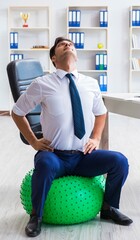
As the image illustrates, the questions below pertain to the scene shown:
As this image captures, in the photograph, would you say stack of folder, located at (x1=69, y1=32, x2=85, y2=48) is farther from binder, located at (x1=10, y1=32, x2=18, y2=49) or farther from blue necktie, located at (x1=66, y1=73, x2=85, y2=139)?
blue necktie, located at (x1=66, y1=73, x2=85, y2=139)

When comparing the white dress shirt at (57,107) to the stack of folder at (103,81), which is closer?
the white dress shirt at (57,107)

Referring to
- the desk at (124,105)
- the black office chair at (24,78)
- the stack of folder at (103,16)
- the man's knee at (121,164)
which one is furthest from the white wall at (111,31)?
the man's knee at (121,164)

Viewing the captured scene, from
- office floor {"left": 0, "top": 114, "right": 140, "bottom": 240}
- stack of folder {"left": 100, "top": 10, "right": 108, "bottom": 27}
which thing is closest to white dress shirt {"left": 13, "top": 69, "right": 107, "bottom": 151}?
office floor {"left": 0, "top": 114, "right": 140, "bottom": 240}

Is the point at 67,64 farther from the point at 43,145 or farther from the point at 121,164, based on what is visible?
the point at 121,164

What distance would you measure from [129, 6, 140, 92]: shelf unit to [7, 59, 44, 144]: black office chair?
15.4 ft

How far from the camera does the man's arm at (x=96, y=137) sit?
2.50 metres

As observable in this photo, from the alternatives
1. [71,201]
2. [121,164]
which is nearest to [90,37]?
[121,164]

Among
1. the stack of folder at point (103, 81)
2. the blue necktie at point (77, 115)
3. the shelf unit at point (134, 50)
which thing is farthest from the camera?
the stack of folder at point (103, 81)

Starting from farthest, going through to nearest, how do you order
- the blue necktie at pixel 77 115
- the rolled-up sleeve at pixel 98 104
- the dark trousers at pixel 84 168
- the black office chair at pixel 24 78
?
the black office chair at pixel 24 78
the rolled-up sleeve at pixel 98 104
the blue necktie at pixel 77 115
the dark trousers at pixel 84 168

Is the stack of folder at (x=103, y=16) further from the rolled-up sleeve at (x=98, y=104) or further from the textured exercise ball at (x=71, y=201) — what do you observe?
the textured exercise ball at (x=71, y=201)

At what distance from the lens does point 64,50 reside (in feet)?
8.09

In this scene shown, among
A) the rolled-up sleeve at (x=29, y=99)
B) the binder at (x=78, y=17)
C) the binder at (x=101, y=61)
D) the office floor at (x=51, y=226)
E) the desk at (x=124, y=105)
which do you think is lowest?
the office floor at (x=51, y=226)

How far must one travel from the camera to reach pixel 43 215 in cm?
246

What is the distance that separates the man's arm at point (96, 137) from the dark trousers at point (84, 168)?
0.03 metres
